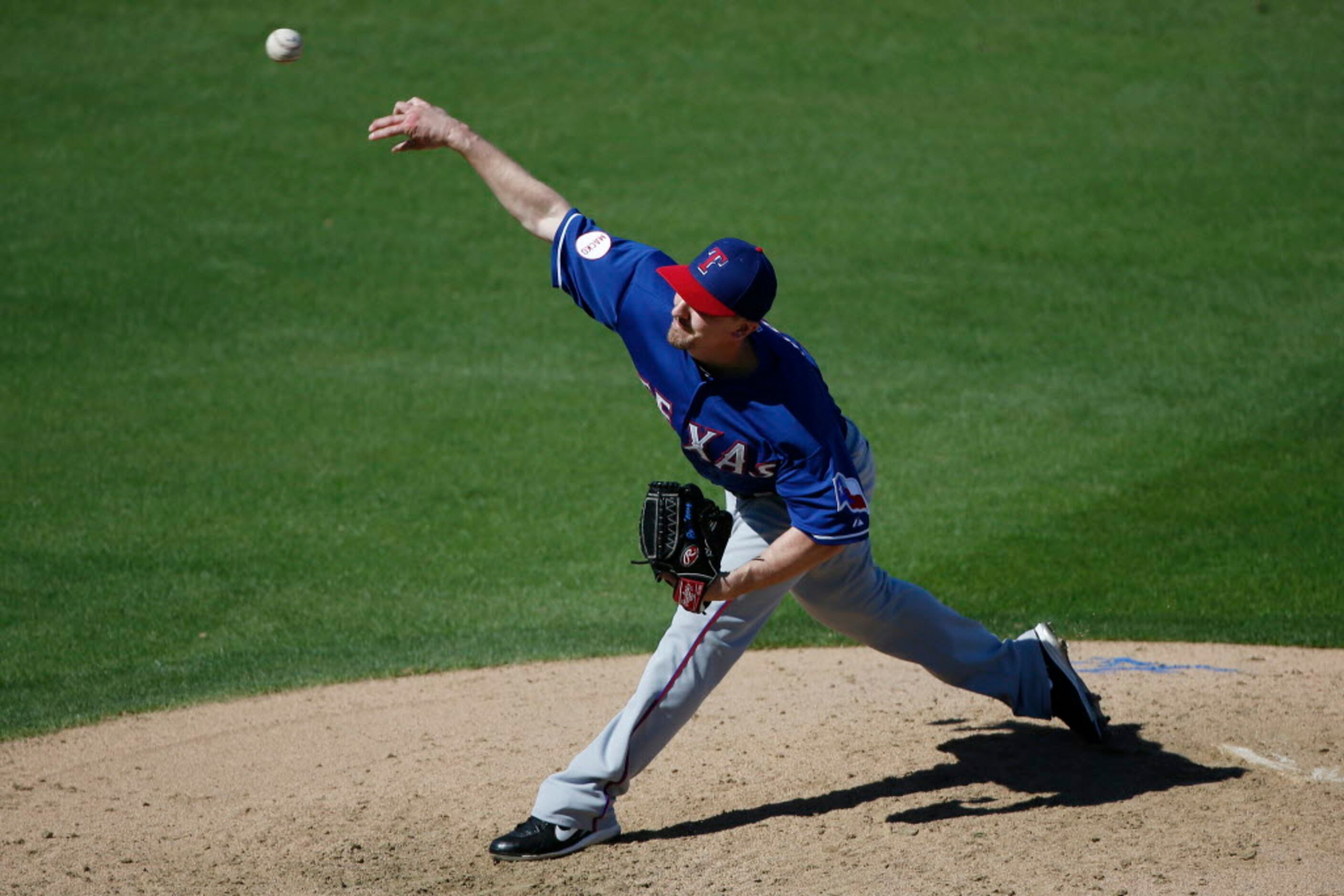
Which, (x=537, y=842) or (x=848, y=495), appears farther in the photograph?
(x=537, y=842)

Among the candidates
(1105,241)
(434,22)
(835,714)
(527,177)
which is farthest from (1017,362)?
(434,22)

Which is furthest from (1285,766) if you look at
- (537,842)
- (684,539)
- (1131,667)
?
(537,842)

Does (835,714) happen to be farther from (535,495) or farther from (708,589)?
(535,495)

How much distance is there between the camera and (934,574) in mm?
6918

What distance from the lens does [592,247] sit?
4.18 m

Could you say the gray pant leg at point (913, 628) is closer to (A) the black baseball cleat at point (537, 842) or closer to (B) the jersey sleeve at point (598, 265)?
(B) the jersey sleeve at point (598, 265)

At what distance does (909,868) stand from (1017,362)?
650 centimetres

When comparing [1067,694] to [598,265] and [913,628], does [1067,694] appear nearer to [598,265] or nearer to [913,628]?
[913,628]

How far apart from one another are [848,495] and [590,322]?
732 cm

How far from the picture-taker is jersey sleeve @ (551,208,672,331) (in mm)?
4129

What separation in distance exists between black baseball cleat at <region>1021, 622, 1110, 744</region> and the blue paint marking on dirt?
88 cm

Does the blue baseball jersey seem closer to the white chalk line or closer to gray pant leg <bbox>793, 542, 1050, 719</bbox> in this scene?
gray pant leg <bbox>793, 542, 1050, 719</bbox>

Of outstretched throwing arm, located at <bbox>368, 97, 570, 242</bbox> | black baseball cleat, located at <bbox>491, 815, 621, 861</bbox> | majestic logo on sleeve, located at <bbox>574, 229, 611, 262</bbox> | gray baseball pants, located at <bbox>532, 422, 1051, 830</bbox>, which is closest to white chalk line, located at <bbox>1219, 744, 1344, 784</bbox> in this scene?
gray baseball pants, located at <bbox>532, 422, 1051, 830</bbox>

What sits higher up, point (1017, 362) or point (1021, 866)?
point (1017, 362)
